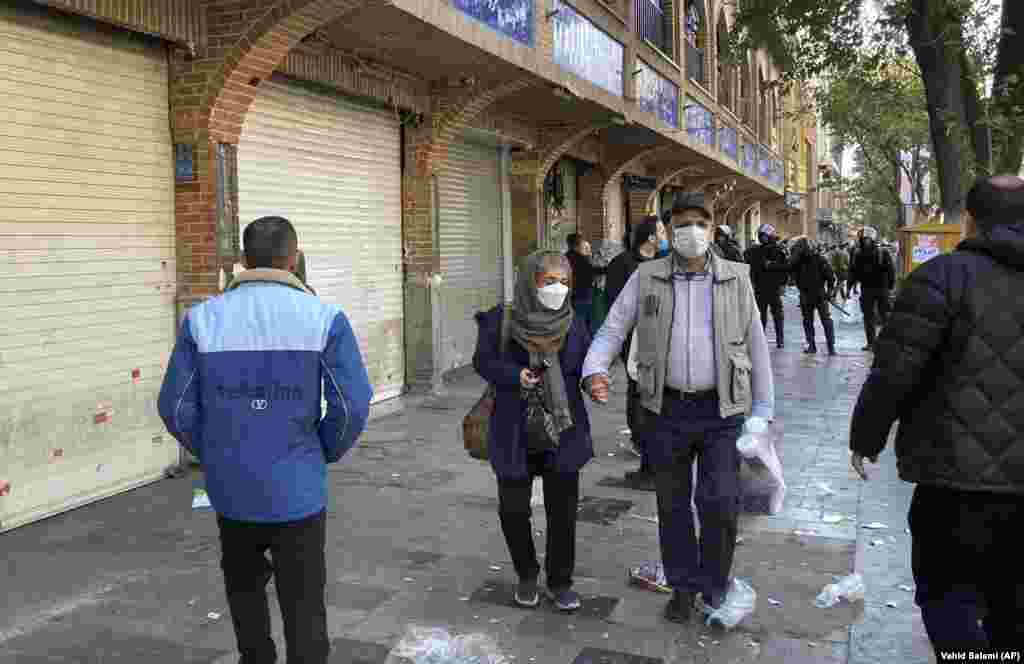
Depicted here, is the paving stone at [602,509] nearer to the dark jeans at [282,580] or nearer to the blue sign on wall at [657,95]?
the dark jeans at [282,580]

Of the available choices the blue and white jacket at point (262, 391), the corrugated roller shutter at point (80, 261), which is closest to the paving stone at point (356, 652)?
the blue and white jacket at point (262, 391)

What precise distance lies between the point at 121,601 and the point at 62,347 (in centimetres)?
209

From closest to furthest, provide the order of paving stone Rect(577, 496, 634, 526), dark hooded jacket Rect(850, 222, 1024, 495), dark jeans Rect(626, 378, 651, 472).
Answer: dark hooded jacket Rect(850, 222, 1024, 495)
paving stone Rect(577, 496, 634, 526)
dark jeans Rect(626, 378, 651, 472)

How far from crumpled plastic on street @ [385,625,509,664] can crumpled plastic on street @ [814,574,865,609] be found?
1606 millimetres

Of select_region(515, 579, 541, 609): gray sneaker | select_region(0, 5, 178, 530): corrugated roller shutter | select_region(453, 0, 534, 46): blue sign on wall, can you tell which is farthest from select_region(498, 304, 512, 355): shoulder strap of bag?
select_region(453, 0, 534, 46): blue sign on wall

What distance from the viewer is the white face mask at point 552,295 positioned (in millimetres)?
4164

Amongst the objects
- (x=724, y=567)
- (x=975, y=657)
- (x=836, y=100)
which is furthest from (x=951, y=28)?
(x=836, y=100)

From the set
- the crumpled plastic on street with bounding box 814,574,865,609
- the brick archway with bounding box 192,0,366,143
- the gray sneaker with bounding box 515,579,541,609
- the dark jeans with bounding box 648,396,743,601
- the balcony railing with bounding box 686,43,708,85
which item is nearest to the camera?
the dark jeans with bounding box 648,396,743,601

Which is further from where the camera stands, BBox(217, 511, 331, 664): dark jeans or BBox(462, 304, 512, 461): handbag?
BBox(462, 304, 512, 461): handbag

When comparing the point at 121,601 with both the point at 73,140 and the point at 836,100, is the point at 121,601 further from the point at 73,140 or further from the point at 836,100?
the point at 836,100

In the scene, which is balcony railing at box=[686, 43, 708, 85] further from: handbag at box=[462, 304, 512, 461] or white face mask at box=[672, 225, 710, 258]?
handbag at box=[462, 304, 512, 461]

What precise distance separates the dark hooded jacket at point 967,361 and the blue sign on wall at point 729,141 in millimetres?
18076

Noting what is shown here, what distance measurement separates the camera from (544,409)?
416 centimetres

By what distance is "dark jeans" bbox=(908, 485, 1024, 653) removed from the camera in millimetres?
2963
